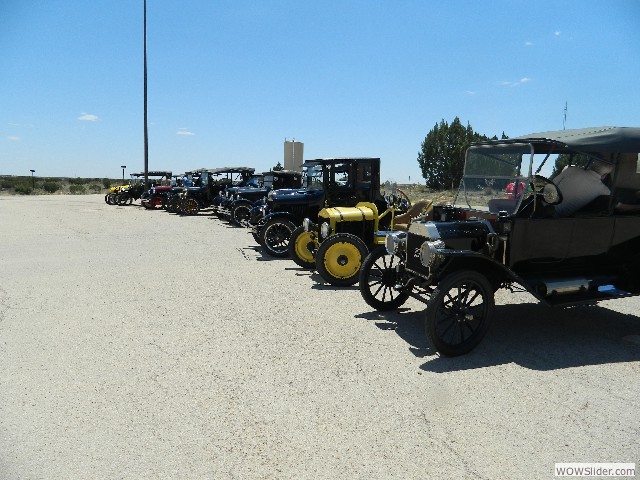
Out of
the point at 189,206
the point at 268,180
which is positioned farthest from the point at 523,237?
the point at 189,206

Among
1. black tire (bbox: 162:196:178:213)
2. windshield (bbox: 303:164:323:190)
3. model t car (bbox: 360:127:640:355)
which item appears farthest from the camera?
black tire (bbox: 162:196:178:213)

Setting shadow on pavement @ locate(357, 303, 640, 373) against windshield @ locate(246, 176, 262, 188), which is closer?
shadow on pavement @ locate(357, 303, 640, 373)

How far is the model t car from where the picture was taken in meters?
4.69

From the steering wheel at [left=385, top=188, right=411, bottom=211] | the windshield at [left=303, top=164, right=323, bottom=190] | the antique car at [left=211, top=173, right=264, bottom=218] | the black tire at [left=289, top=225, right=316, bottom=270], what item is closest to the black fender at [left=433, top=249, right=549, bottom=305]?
the steering wheel at [left=385, top=188, right=411, bottom=211]

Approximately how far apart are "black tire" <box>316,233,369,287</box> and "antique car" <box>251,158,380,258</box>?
1740 millimetres

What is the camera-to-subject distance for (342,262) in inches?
296

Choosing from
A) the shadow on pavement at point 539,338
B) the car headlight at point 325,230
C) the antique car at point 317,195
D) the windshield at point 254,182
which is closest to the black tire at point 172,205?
the windshield at point 254,182

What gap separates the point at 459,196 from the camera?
604 cm

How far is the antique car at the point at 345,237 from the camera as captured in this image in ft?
24.5

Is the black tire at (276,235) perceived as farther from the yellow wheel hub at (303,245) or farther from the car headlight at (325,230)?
the car headlight at (325,230)

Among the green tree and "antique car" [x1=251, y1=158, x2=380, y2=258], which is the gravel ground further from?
Answer: the green tree

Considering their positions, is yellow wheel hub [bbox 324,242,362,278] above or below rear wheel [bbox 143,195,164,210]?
below

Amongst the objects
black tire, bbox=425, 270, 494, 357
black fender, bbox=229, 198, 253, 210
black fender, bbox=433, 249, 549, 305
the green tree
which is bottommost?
black tire, bbox=425, 270, 494, 357

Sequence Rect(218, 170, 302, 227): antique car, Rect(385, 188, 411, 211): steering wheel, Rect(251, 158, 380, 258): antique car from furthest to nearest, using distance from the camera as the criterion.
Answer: Rect(218, 170, 302, 227): antique car < Rect(251, 158, 380, 258): antique car < Rect(385, 188, 411, 211): steering wheel
